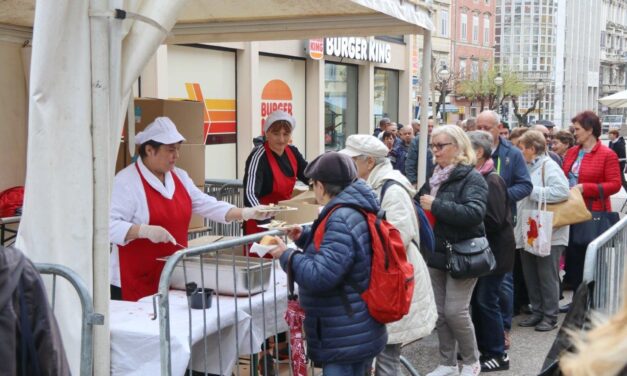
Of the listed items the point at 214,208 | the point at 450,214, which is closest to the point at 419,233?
the point at 450,214

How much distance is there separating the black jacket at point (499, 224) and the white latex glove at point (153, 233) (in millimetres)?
2635

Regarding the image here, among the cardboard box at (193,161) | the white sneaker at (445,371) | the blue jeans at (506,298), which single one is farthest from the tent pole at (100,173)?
the blue jeans at (506,298)

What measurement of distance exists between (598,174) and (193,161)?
3.96 meters

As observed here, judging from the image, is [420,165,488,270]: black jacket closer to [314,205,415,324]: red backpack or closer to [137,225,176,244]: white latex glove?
[314,205,415,324]: red backpack

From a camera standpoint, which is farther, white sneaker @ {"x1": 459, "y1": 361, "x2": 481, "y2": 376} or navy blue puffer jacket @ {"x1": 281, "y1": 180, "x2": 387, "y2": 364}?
white sneaker @ {"x1": 459, "y1": 361, "x2": 481, "y2": 376}

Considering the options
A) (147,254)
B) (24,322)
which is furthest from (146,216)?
(24,322)

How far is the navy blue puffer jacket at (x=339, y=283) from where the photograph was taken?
12.2ft

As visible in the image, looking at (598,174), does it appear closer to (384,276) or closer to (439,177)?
(439,177)

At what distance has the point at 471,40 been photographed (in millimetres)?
68875

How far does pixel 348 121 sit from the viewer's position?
68.0 ft

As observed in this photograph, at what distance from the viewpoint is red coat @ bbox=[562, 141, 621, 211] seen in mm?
7492

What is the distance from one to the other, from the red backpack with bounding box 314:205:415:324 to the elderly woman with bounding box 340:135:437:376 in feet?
2.27

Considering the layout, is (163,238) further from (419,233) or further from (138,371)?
(419,233)

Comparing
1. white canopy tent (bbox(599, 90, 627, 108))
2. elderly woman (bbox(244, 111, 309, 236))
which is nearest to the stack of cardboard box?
elderly woman (bbox(244, 111, 309, 236))
